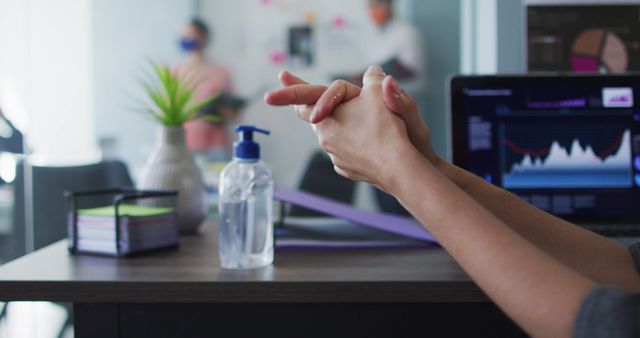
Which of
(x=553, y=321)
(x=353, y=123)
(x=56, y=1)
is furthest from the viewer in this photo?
(x=56, y=1)

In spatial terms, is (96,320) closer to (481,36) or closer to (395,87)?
(395,87)

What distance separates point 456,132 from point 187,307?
1.91 feet

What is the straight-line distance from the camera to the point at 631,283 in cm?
72

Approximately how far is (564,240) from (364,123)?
0.99 ft

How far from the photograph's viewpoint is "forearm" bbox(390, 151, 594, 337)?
0.53m

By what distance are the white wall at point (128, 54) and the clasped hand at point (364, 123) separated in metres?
2.87

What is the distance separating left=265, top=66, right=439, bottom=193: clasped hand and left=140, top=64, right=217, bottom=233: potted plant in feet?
1.56

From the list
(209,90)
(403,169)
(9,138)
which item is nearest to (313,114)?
(403,169)

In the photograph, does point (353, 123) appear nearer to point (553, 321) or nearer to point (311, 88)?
point (311, 88)

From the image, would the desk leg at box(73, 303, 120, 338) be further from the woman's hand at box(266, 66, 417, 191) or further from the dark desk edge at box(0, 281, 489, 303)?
the woman's hand at box(266, 66, 417, 191)

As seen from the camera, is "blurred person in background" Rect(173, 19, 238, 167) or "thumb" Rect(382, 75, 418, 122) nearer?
"thumb" Rect(382, 75, 418, 122)

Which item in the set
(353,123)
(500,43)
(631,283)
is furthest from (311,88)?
(500,43)

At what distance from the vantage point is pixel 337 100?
2.39 feet

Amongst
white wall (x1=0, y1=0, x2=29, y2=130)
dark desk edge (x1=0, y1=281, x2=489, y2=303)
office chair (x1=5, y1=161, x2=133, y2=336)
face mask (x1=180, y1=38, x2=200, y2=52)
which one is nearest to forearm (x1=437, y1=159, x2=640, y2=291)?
dark desk edge (x1=0, y1=281, x2=489, y2=303)
